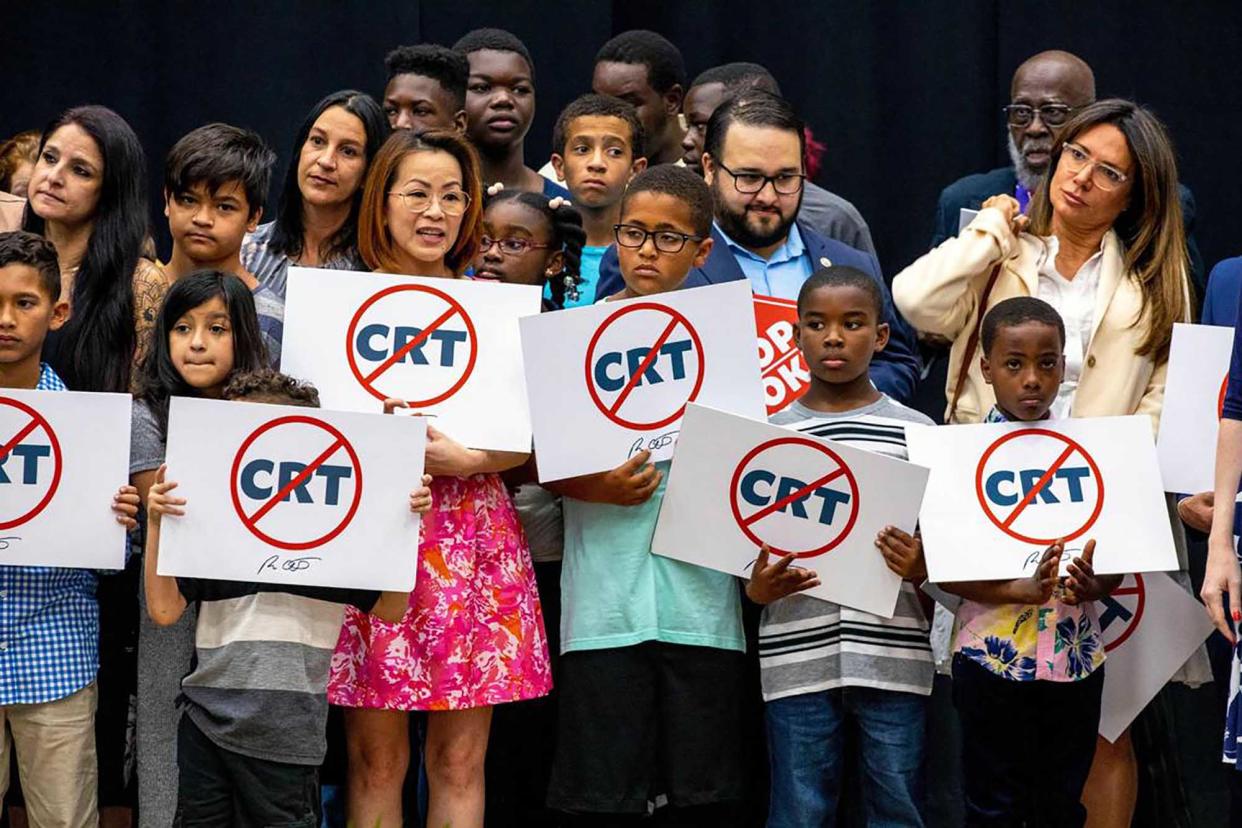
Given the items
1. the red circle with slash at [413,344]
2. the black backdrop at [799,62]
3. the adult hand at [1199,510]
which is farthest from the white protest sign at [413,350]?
the black backdrop at [799,62]

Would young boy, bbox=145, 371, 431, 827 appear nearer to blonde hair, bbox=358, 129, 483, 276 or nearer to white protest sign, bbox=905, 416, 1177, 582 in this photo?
blonde hair, bbox=358, 129, 483, 276

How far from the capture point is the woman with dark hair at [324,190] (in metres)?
4.54

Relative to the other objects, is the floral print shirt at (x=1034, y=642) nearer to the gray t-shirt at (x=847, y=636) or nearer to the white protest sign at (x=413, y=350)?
the gray t-shirt at (x=847, y=636)

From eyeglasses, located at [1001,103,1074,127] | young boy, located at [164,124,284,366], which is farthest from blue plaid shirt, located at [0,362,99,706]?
eyeglasses, located at [1001,103,1074,127]

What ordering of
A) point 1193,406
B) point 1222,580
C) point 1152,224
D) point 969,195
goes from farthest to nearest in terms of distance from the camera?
point 969,195 < point 1152,224 < point 1193,406 < point 1222,580

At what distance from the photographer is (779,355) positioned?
445 cm

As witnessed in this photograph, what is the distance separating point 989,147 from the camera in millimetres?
6871

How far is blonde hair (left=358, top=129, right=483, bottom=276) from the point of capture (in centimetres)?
431

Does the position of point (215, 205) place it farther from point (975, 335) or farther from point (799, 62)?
point (799, 62)

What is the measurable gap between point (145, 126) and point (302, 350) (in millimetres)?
2976

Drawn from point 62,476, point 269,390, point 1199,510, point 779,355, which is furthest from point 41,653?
point 1199,510

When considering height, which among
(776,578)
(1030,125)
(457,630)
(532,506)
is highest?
(1030,125)

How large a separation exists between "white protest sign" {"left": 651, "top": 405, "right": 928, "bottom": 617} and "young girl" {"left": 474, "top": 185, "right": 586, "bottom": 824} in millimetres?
453

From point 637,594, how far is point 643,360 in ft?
1.71
